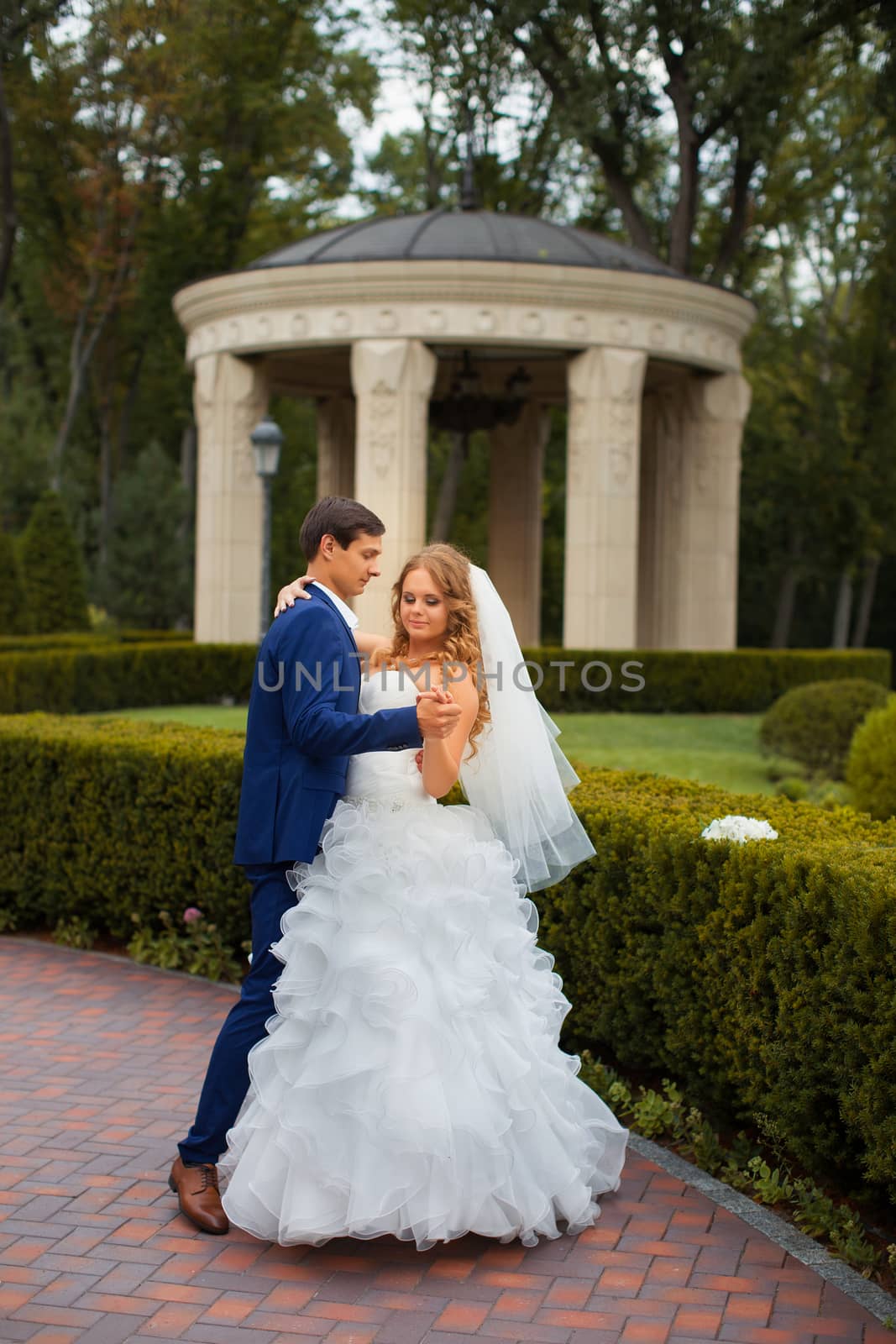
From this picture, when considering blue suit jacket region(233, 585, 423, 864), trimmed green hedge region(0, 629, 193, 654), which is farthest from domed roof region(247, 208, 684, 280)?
blue suit jacket region(233, 585, 423, 864)

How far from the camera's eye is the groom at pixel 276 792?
417 cm

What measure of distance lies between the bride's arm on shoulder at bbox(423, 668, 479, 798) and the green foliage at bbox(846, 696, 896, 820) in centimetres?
630

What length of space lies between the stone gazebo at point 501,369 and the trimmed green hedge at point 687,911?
1223 centimetres

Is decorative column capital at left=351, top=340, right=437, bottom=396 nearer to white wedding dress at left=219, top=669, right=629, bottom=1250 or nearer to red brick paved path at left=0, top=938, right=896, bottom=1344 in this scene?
red brick paved path at left=0, top=938, right=896, bottom=1344

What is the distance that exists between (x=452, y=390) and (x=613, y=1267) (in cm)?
1839

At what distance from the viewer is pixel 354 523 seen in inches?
170

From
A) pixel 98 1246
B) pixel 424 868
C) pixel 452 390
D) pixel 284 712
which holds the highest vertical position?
pixel 452 390

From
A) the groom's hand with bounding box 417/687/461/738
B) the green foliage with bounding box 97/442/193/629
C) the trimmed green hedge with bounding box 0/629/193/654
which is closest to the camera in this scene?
the groom's hand with bounding box 417/687/461/738

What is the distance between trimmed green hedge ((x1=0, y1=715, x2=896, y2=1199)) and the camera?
413 centimetres

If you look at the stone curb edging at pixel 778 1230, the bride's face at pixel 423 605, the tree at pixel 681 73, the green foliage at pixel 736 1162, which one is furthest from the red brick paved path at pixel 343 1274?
the tree at pixel 681 73

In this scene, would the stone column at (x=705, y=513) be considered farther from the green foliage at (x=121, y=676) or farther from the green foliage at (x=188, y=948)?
the green foliage at (x=188, y=948)

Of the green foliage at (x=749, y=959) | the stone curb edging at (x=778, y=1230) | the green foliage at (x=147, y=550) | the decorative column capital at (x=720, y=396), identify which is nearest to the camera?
the stone curb edging at (x=778, y=1230)

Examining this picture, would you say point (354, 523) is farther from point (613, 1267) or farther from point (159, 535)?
point (159, 535)

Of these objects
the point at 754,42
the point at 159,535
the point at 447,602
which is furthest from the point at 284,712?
the point at 159,535
